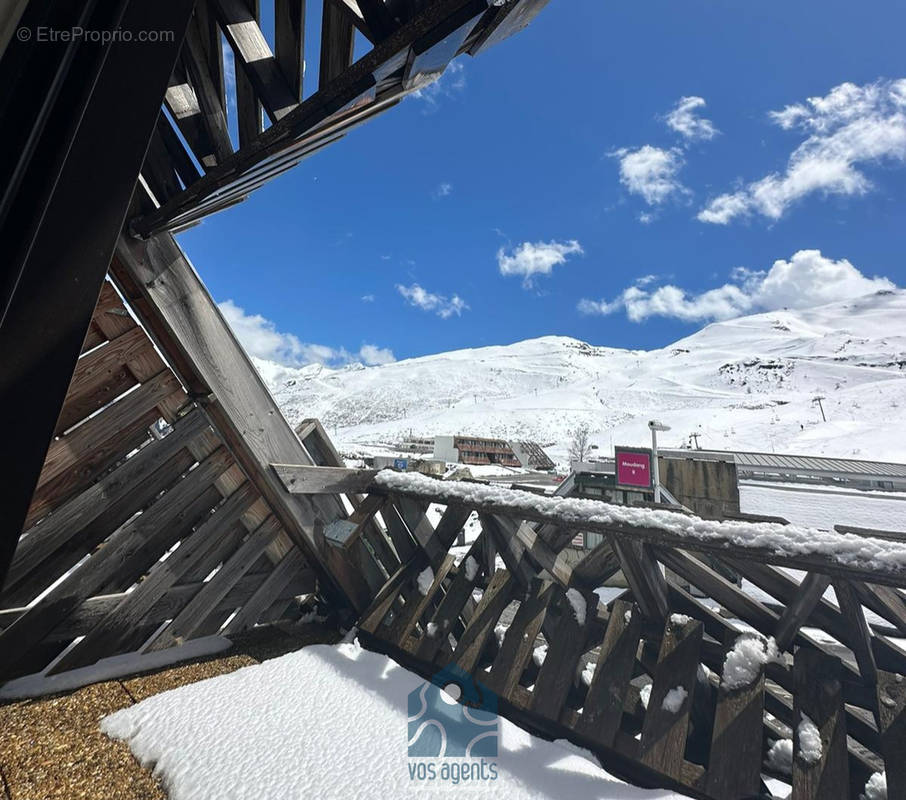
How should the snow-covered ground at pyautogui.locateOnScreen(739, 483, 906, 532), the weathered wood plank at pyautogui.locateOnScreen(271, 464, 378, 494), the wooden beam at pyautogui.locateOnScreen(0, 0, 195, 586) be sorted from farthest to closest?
the snow-covered ground at pyautogui.locateOnScreen(739, 483, 906, 532) → the weathered wood plank at pyautogui.locateOnScreen(271, 464, 378, 494) → the wooden beam at pyautogui.locateOnScreen(0, 0, 195, 586)

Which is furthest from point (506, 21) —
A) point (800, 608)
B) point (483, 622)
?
point (483, 622)

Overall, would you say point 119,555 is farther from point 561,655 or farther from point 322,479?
point 561,655

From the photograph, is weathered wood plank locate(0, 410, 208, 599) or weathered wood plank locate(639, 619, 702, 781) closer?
weathered wood plank locate(639, 619, 702, 781)

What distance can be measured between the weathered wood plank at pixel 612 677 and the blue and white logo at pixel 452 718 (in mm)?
387

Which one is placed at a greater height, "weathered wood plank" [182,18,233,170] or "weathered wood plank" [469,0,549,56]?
"weathered wood plank" [182,18,233,170]

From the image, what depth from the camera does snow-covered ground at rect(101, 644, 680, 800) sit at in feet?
4.83

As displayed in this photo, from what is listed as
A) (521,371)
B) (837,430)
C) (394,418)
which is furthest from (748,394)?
(394,418)

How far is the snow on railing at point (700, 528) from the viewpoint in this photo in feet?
4.65

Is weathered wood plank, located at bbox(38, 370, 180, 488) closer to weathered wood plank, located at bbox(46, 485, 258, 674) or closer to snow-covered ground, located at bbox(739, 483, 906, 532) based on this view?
weathered wood plank, located at bbox(46, 485, 258, 674)

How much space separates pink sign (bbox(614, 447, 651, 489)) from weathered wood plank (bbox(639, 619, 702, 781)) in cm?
1093

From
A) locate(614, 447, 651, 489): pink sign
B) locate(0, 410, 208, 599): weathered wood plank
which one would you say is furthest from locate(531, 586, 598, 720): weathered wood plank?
locate(614, 447, 651, 489): pink sign

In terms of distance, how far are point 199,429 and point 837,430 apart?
6634 centimetres

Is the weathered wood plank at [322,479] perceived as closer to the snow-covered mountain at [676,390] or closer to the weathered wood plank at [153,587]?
the weathered wood plank at [153,587]

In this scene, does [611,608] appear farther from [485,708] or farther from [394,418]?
[394,418]
